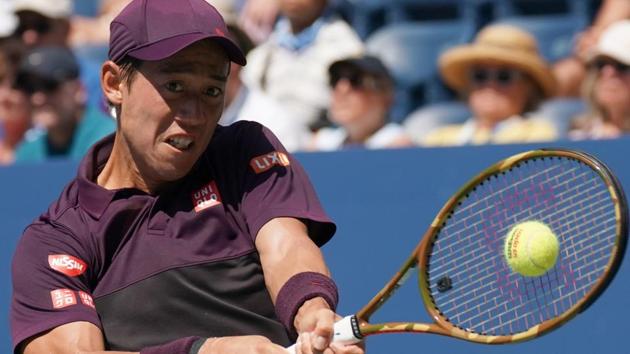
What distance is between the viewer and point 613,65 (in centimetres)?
495

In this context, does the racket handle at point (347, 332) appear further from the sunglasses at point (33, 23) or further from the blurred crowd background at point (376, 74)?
the sunglasses at point (33, 23)

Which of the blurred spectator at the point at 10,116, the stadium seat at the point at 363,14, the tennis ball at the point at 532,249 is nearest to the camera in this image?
the tennis ball at the point at 532,249

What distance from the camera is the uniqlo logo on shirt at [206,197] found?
3.14m

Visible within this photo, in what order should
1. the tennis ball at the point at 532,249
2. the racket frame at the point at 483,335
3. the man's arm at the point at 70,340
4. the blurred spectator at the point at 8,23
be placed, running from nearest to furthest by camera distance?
the racket frame at the point at 483,335 < the tennis ball at the point at 532,249 < the man's arm at the point at 70,340 < the blurred spectator at the point at 8,23

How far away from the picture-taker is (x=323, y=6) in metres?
5.98

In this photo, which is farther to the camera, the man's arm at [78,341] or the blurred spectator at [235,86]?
the blurred spectator at [235,86]

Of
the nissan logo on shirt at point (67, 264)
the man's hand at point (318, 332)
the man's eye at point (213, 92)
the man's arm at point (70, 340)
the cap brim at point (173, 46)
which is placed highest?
the cap brim at point (173, 46)

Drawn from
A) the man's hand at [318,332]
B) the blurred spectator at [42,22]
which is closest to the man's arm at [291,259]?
the man's hand at [318,332]

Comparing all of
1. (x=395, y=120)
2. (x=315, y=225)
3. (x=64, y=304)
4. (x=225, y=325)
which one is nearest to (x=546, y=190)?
(x=315, y=225)

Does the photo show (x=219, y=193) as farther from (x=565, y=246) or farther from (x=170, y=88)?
(x=565, y=246)

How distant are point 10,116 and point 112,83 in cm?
329

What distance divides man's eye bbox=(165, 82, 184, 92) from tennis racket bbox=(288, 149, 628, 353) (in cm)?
68

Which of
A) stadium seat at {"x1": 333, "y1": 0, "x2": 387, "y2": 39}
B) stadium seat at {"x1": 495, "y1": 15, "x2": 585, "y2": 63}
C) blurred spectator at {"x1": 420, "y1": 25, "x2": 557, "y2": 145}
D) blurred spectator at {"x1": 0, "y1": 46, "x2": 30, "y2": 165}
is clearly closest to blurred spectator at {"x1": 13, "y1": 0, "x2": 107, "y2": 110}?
blurred spectator at {"x1": 0, "y1": 46, "x2": 30, "y2": 165}

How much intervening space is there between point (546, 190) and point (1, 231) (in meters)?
2.18
